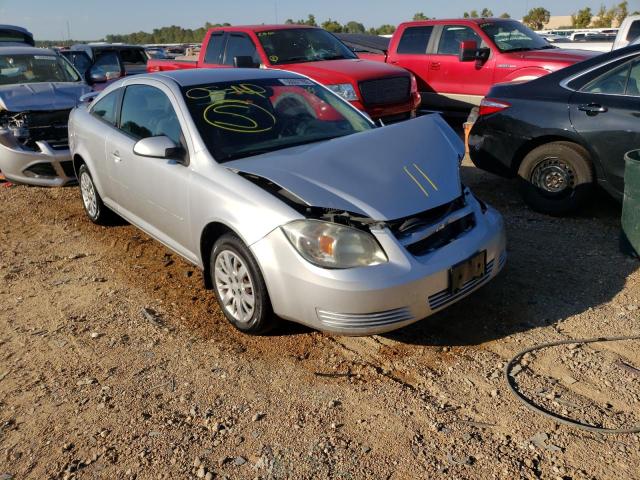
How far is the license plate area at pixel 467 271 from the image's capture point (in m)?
3.40

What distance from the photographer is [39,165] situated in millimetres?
7020

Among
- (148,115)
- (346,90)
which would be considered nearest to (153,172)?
(148,115)

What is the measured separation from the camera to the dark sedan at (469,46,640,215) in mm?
5082

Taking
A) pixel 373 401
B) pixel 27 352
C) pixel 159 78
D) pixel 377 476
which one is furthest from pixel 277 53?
pixel 377 476

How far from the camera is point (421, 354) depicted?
353 centimetres

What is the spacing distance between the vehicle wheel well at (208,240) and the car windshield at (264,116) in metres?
0.46

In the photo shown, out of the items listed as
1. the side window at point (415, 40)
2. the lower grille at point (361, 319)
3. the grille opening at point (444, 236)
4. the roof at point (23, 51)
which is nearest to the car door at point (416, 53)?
the side window at point (415, 40)

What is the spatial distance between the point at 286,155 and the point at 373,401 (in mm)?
1711

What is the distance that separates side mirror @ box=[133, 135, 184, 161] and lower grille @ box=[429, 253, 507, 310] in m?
1.99

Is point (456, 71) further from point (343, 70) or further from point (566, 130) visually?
point (566, 130)

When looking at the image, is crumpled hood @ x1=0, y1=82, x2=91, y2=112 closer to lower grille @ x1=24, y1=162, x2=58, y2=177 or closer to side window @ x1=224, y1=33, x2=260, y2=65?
lower grille @ x1=24, y1=162, x2=58, y2=177

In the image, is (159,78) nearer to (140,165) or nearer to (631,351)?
(140,165)

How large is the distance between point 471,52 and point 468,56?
0.25ft

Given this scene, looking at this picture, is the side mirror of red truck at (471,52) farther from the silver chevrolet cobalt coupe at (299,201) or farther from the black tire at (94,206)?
the black tire at (94,206)
